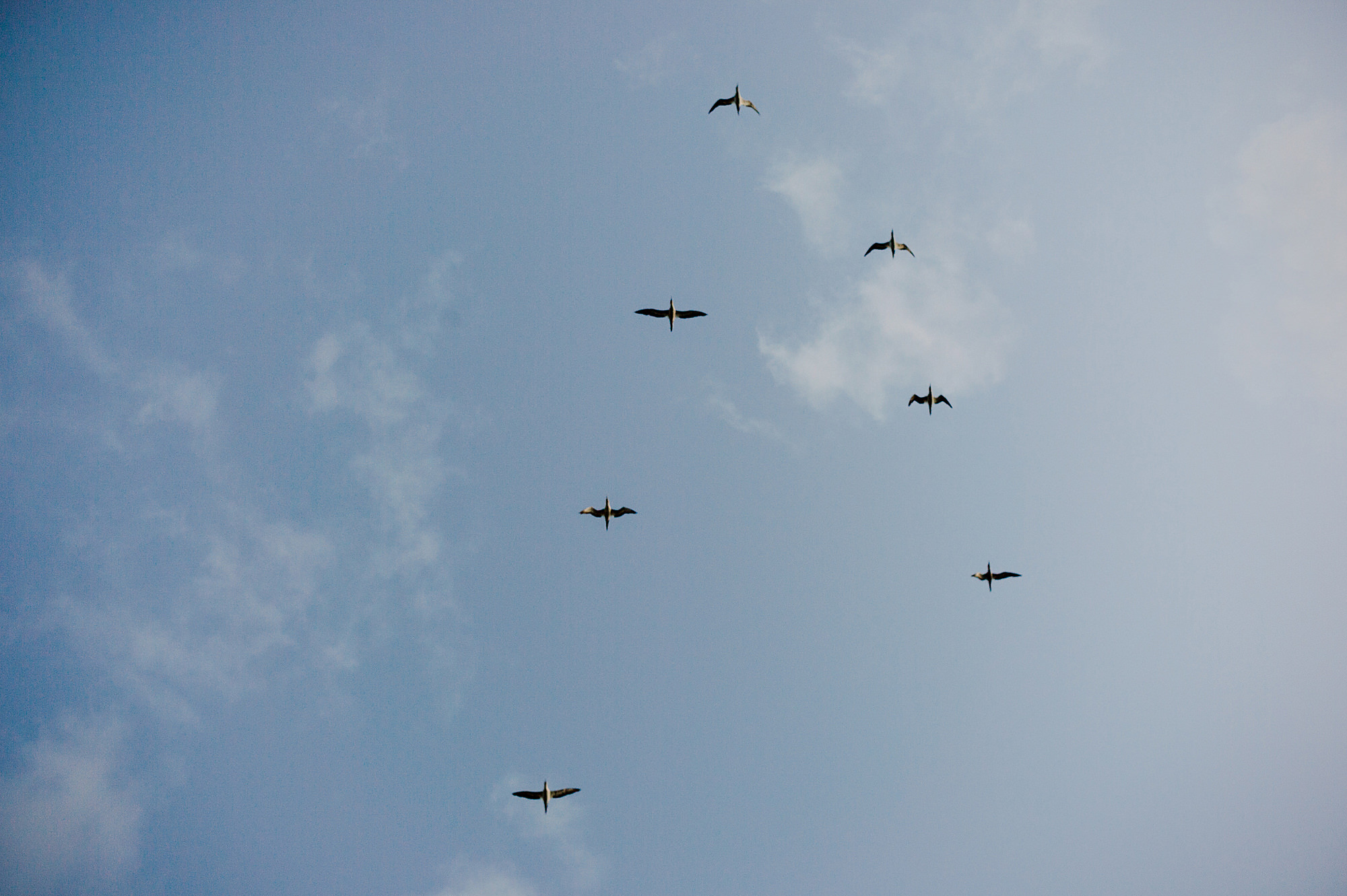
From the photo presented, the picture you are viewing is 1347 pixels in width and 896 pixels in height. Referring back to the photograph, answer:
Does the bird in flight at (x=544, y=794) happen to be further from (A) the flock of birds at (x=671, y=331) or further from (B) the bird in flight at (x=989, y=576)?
(B) the bird in flight at (x=989, y=576)

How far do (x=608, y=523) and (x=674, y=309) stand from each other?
29.7m

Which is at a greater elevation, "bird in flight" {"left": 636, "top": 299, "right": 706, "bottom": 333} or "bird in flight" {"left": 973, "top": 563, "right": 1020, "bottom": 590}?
"bird in flight" {"left": 636, "top": 299, "right": 706, "bottom": 333}

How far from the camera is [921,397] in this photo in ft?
355

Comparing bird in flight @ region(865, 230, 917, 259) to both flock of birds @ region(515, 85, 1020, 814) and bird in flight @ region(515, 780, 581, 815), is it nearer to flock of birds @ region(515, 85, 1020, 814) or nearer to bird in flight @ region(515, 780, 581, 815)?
flock of birds @ region(515, 85, 1020, 814)

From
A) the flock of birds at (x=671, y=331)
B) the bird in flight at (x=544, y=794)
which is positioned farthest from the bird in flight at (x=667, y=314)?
the bird in flight at (x=544, y=794)

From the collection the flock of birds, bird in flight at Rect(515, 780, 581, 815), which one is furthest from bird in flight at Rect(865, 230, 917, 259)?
bird in flight at Rect(515, 780, 581, 815)

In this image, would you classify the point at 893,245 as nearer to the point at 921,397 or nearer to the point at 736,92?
the point at 921,397

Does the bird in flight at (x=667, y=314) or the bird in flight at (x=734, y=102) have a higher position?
the bird in flight at (x=734, y=102)

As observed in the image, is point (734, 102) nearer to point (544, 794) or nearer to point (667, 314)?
point (667, 314)

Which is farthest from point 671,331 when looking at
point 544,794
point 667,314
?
point 544,794

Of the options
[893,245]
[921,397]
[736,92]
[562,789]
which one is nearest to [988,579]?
[921,397]

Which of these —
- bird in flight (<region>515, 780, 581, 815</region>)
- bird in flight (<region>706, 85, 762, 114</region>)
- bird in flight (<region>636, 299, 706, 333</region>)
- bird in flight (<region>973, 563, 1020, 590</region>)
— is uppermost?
bird in flight (<region>706, 85, 762, 114</region>)

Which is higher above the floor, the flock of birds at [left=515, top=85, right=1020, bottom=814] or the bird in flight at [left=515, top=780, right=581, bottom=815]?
the flock of birds at [left=515, top=85, right=1020, bottom=814]

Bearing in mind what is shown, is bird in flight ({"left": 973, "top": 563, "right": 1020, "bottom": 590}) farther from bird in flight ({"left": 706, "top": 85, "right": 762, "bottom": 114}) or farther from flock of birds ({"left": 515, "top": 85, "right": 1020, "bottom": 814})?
bird in flight ({"left": 706, "top": 85, "right": 762, "bottom": 114})
